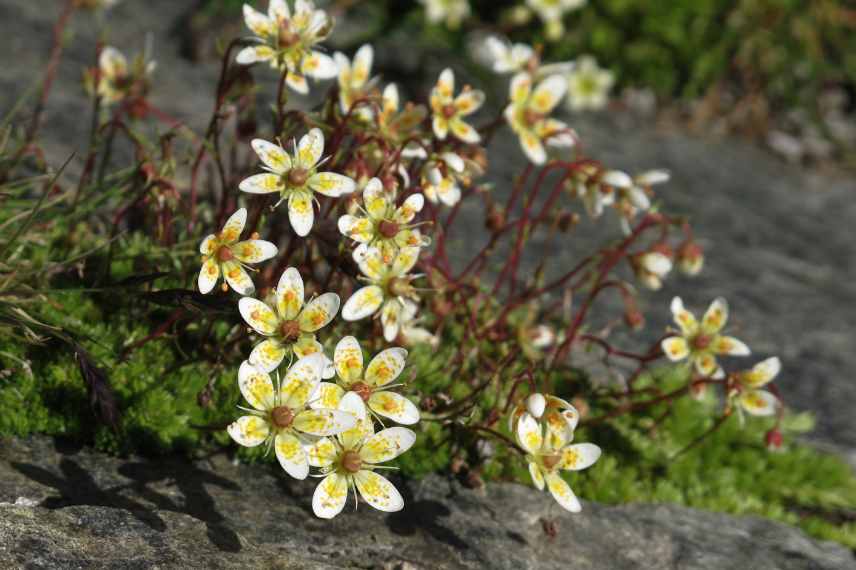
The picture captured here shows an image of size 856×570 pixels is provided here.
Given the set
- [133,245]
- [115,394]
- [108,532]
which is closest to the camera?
[108,532]

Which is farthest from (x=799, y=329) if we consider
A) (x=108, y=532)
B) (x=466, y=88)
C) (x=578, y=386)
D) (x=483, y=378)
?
(x=108, y=532)

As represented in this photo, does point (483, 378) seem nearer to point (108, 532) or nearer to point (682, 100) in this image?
point (108, 532)

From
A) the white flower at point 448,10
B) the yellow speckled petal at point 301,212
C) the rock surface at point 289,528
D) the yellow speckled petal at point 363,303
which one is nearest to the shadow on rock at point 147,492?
the rock surface at point 289,528

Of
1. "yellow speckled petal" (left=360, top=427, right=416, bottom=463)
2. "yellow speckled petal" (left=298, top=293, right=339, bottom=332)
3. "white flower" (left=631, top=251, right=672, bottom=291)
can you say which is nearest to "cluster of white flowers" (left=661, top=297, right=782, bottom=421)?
"white flower" (left=631, top=251, right=672, bottom=291)

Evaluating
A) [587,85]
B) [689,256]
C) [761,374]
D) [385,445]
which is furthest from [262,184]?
[587,85]

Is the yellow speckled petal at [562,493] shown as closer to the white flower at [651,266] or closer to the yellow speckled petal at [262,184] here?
the white flower at [651,266]

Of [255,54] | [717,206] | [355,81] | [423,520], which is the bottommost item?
[717,206]

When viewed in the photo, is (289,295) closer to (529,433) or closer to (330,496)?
(330,496)
